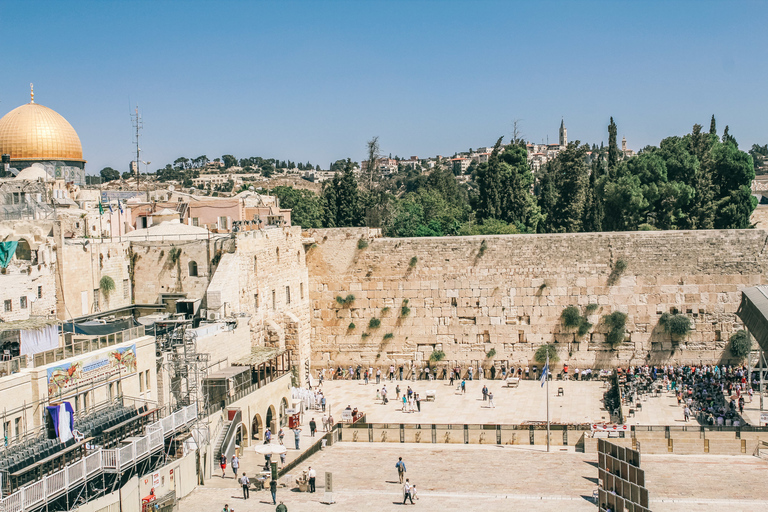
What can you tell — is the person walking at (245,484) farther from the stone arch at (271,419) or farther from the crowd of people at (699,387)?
the crowd of people at (699,387)

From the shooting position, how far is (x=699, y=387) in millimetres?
30031

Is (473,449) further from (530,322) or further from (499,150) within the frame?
(499,150)

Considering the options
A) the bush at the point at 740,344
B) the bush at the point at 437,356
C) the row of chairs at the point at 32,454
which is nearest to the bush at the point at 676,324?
the bush at the point at 740,344

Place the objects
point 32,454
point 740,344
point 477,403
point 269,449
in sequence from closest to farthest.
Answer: point 32,454
point 269,449
point 477,403
point 740,344

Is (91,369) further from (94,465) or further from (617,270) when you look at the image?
(617,270)

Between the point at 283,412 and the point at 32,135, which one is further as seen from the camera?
the point at 32,135

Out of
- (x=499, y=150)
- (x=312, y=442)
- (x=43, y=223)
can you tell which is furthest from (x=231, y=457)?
(x=499, y=150)

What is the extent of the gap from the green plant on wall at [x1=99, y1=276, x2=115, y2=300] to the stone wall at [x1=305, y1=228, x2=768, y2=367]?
8.00m

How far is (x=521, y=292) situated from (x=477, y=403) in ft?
17.4

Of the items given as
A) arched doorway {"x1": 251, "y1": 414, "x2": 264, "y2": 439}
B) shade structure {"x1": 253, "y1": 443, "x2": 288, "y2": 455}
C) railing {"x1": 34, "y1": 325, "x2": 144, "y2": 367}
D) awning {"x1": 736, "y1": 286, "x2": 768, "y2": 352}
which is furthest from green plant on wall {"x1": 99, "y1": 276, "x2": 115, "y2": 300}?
awning {"x1": 736, "y1": 286, "x2": 768, "y2": 352}

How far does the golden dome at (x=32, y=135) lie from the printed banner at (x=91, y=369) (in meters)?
19.5

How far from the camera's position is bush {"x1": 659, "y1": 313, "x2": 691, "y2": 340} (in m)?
31.9

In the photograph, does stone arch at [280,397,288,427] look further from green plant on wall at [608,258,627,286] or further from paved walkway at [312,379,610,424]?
green plant on wall at [608,258,627,286]

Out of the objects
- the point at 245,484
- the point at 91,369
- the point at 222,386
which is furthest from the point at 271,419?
the point at 91,369
